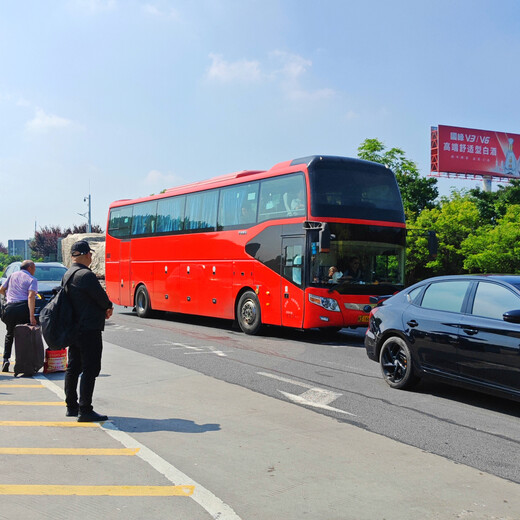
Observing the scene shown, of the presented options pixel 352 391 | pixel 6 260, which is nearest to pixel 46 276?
pixel 352 391

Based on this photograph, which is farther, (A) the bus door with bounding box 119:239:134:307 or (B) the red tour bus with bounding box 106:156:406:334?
(A) the bus door with bounding box 119:239:134:307

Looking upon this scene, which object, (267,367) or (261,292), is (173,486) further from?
(261,292)

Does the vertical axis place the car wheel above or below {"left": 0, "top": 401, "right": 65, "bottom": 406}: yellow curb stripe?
above

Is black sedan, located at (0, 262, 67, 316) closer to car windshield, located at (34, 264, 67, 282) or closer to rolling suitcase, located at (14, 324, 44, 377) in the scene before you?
car windshield, located at (34, 264, 67, 282)

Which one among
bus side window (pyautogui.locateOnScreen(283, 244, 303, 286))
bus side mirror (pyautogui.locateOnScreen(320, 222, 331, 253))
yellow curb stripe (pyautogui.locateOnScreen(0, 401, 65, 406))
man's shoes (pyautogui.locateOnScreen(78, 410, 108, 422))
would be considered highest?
bus side mirror (pyautogui.locateOnScreen(320, 222, 331, 253))

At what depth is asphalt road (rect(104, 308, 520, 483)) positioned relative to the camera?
5820mm

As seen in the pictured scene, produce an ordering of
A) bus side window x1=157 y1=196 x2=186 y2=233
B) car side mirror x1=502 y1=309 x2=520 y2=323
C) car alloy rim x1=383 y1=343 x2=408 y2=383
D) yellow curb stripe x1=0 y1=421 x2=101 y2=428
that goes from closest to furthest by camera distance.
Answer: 1. yellow curb stripe x1=0 y1=421 x2=101 y2=428
2. car side mirror x1=502 y1=309 x2=520 y2=323
3. car alloy rim x1=383 y1=343 x2=408 y2=383
4. bus side window x1=157 y1=196 x2=186 y2=233

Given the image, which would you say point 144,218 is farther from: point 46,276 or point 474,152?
point 474,152

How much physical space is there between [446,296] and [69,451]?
4585 mm

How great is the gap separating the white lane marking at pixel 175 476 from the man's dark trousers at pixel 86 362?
0.32m

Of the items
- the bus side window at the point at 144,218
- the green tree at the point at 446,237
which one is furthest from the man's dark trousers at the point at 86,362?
the green tree at the point at 446,237

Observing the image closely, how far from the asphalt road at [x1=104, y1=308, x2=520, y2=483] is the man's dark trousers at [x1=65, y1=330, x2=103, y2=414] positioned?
2338 millimetres

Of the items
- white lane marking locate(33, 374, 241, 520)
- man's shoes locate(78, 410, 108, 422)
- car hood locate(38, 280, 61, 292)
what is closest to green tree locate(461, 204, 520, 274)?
car hood locate(38, 280, 61, 292)

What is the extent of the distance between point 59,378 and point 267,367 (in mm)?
3083
